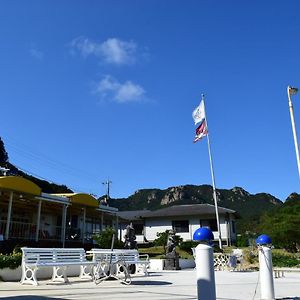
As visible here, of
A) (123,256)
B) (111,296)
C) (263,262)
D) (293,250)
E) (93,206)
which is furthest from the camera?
(293,250)

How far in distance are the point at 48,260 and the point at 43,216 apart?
16.5 meters

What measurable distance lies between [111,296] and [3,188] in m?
12.9

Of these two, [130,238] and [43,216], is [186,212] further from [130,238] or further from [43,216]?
[130,238]

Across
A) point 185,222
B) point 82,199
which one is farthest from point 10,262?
point 185,222

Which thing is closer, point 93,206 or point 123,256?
point 123,256

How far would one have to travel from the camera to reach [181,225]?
50.1 m

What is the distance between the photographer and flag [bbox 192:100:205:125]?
33688 mm

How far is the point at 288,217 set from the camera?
3991cm

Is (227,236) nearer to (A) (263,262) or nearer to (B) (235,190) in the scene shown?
(A) (263,262)

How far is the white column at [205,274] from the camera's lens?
5.41m

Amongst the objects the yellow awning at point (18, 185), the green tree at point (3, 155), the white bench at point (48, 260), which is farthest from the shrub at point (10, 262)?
the green tree at point (3, 155)

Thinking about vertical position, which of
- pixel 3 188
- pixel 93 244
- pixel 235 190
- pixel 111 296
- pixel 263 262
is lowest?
pixel 111 296

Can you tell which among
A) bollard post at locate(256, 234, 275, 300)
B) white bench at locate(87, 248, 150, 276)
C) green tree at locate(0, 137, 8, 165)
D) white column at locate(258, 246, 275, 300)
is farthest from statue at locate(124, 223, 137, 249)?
green tree at locate(0, 137, 8, 165)

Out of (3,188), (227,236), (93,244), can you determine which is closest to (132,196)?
(227,236)
